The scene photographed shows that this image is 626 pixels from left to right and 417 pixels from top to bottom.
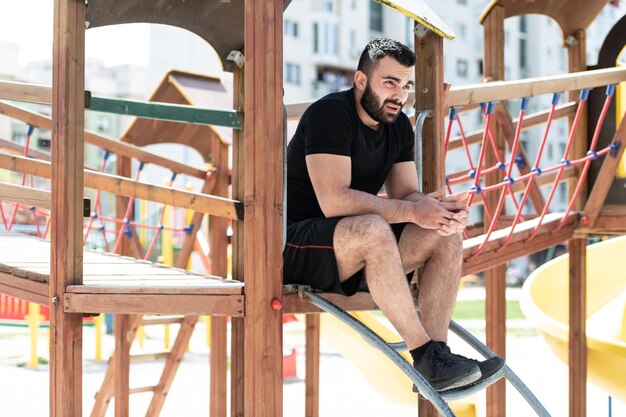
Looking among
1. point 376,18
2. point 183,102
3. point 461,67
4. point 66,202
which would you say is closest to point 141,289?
point 66,202

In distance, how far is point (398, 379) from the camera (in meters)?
8.66

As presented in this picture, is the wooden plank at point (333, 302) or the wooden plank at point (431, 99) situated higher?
the wooden plank at point (431, 99)

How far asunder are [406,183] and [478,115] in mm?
38210

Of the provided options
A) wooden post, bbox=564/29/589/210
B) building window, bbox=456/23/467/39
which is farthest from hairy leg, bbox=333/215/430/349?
→ building window, bbox=456/23/467/39

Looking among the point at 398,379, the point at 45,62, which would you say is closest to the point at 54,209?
the point at 398,379

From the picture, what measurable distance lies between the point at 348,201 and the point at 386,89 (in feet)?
1.42

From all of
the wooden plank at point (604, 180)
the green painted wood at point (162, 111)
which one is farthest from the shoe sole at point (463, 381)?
the wooden plank at point (604, 180)

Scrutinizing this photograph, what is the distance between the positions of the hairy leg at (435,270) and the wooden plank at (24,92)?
1.92 meters

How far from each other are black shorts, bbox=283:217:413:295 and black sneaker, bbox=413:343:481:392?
13.5 inches

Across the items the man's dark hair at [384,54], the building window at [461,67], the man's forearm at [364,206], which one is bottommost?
the man's forearm at [364,206]

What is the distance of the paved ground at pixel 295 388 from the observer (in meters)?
9.29

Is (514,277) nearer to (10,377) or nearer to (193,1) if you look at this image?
(10,377)

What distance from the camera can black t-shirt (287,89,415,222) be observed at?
3.08 m

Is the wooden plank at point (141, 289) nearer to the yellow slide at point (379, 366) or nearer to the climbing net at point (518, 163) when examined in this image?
the climbing net at point (518, 163)
